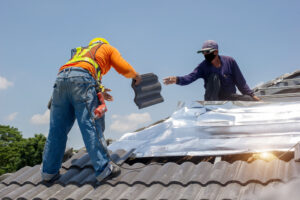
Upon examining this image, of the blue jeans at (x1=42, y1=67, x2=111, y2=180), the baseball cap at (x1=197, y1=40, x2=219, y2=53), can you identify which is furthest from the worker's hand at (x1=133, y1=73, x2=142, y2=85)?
the baseball cap at (x1=197, y1=40, x2=219, y2=53)

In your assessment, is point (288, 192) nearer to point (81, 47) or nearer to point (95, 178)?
point (95, 178)

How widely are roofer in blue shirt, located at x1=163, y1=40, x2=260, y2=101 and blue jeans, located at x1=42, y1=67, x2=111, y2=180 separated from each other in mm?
2097

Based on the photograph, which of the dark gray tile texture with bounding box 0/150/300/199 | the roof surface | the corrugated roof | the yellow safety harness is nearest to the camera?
the dark gray tile texture with bounding box 0/150/300/199

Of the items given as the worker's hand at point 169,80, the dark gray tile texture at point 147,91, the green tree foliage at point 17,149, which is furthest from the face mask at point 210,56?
the green tree foliage at point 17,149

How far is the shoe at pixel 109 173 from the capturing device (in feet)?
11.2

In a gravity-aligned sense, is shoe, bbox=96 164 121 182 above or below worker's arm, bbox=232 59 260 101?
below

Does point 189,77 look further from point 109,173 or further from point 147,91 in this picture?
point 109,173

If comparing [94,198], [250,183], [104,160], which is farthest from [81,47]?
[250,183]

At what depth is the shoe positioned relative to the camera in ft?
11.2

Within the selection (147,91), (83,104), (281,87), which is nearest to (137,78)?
(147,91)

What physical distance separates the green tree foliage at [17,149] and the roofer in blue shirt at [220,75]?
2193 cm

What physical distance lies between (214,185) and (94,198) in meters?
1.05

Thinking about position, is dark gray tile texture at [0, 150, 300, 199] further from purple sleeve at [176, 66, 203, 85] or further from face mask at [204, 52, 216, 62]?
face mask at [204, 52, 216, 62]

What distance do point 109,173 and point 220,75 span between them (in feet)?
9.15
